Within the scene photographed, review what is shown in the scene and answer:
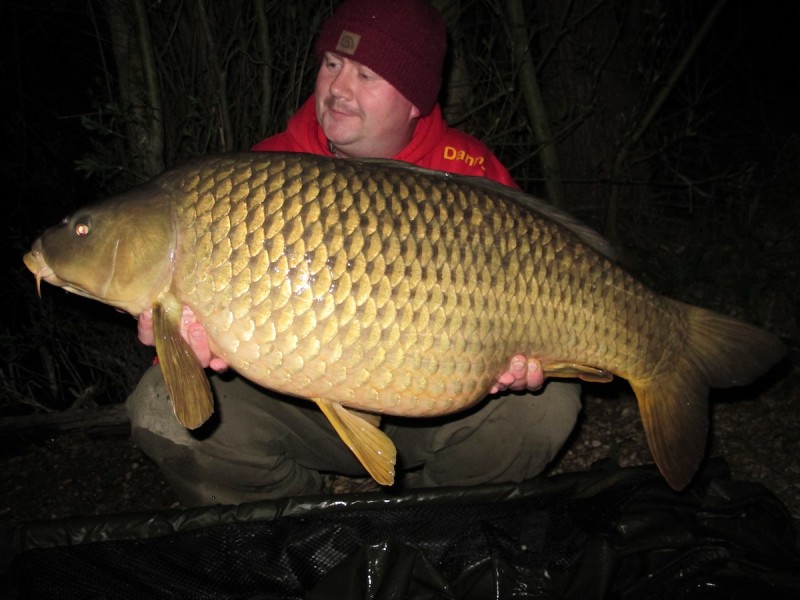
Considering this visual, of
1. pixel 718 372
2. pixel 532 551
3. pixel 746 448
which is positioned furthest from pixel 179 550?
pixel 746 448

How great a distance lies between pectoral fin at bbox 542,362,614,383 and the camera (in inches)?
61.4

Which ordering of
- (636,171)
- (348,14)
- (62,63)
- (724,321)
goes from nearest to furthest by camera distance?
1. (724,321)
2. (348,14)
3. (636,171)
4. (62,63)

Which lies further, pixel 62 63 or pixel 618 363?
pixel 62 63

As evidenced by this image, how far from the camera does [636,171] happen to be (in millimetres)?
3445

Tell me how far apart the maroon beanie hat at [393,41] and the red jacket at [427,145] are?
11cm

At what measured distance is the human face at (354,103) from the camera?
1.77 m

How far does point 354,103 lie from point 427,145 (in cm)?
25

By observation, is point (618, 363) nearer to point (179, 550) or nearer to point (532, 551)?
point (532, 551)

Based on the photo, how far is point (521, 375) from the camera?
5.09ft

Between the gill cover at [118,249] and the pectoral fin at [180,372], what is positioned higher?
the gill cover at [118,249]

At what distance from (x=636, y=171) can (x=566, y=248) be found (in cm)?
216

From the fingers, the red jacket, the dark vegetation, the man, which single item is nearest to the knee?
the man

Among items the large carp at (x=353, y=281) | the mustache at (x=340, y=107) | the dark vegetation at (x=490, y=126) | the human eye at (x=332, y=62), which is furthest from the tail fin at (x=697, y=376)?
the human eye at (x=332, y=62)

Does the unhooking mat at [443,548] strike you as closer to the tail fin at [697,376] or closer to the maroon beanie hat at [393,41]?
A: the tail fin at [697,376]
